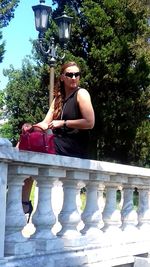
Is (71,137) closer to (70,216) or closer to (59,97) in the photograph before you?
(59,97)

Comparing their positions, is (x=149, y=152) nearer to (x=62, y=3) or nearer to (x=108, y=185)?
(x=62, y=3)

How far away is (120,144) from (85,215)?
2089 centimetres

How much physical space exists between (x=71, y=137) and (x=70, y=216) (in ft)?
2.47

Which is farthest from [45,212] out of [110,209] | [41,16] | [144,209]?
[41,16]

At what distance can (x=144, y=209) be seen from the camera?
5512 mm

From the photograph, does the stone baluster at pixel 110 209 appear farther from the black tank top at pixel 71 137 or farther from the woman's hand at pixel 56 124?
the woman's hand at pixel 56 124

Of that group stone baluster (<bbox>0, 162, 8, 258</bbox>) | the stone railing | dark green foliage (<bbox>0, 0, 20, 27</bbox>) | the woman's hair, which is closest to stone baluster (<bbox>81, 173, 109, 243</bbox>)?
the stone railing

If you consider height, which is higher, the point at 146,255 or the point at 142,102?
the point at 142,102

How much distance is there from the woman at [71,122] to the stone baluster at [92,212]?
0.84ft

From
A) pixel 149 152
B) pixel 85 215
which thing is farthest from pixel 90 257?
pixel 149 152

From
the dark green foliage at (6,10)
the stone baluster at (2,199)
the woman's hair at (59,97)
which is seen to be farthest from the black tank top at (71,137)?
the dark green foliage at (6,10)

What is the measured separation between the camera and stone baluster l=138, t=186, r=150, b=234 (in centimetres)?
550

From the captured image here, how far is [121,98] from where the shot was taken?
24625 millimetres

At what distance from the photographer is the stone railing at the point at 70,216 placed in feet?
11.7
